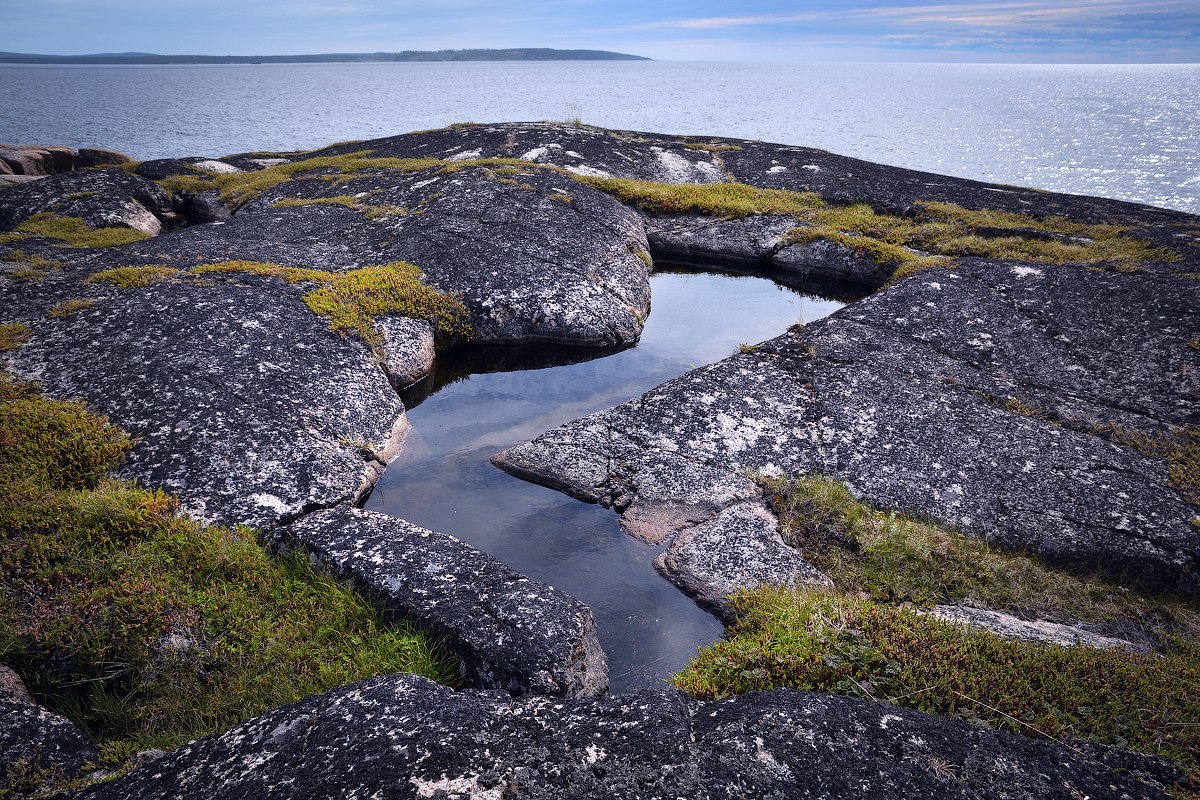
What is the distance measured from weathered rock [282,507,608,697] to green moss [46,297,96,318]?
20.3 feet

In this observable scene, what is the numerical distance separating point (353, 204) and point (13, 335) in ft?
28.2

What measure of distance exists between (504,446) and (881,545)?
199 inches

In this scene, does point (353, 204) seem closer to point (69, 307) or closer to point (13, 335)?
point (69, 307)

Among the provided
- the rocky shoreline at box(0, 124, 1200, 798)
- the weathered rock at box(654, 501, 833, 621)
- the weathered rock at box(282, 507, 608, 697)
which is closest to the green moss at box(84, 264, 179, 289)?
the rocky shoreline at box(0, 124, 1200, 798)

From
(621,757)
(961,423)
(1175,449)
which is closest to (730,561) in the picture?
(621,757)

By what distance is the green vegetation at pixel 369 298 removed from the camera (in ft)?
31.7

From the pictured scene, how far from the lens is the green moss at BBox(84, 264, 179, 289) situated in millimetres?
9805

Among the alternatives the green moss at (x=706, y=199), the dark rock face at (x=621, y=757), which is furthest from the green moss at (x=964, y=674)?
the green moss at (x=706, y=199)

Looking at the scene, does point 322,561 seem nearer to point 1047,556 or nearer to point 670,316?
point 1047,556

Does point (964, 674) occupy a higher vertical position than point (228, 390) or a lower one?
lower

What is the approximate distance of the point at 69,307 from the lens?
904cm

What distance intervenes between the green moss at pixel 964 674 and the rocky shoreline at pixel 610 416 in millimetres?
423

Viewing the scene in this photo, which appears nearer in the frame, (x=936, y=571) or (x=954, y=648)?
(x=954, y=648)

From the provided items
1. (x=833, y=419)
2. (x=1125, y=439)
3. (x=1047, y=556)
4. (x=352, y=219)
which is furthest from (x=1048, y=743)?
(x=352, y=219)
